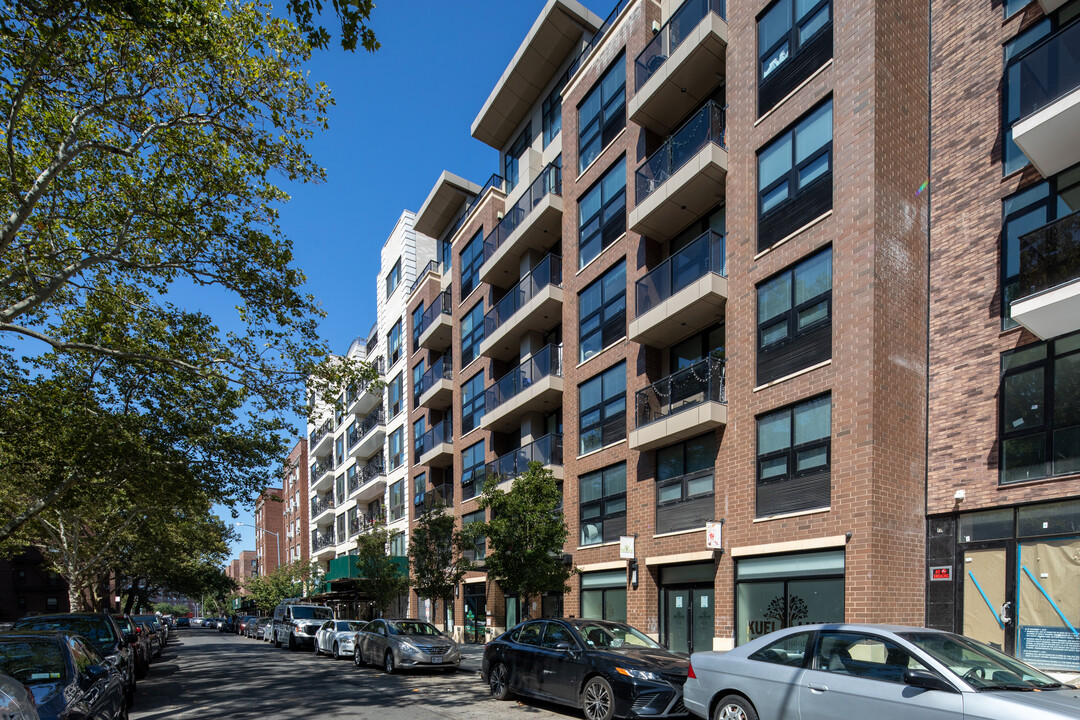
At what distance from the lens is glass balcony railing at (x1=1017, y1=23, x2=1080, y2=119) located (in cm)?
1116

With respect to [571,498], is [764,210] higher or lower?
higher

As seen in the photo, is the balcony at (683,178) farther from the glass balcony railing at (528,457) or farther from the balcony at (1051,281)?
the glass balcony railing at (528,457)

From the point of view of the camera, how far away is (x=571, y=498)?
862 inches

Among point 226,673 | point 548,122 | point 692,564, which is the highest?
point 548,122

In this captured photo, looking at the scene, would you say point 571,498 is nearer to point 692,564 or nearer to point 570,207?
point 692,564

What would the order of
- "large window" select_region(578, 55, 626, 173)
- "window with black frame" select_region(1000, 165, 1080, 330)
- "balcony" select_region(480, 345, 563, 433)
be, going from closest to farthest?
"window with black frame" select_region(1000, 165, 1080, 330) → "large window" select_region(578, 55, 626, 173) → "balcony" select_region(480, 345, 563, 433)

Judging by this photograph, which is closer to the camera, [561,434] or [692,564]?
[692,564]

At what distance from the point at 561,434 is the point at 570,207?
7150 mm

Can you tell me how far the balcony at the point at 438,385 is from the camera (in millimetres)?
32375

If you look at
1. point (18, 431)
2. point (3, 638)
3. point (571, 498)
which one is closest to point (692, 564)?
point (571, 498)

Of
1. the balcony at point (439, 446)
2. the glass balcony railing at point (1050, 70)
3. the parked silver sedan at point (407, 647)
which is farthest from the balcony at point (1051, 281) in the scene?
the balcony at point (439, 446)

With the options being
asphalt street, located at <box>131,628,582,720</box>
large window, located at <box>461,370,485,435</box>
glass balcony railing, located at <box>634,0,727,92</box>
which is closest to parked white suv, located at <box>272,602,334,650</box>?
asphalt street, located at <box>131,628,582,720</box>

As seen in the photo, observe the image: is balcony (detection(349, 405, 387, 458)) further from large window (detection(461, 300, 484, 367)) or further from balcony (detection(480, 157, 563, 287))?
balcony (detection(480, 157, 563, 287))

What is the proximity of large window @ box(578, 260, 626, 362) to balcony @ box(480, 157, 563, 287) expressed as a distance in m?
3.42
